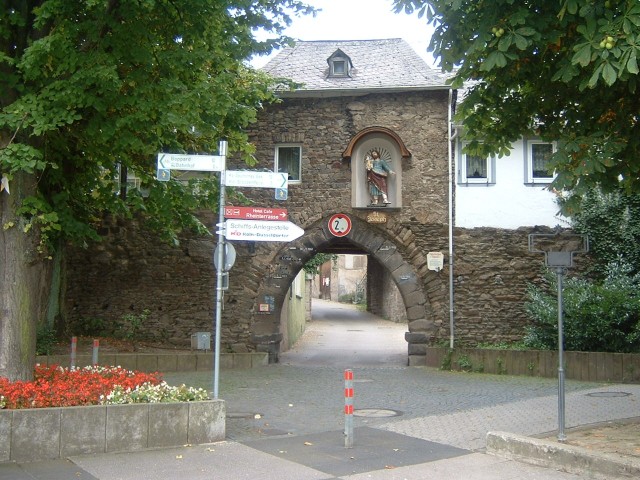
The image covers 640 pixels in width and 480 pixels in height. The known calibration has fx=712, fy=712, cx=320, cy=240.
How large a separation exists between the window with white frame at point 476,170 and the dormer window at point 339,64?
400cm

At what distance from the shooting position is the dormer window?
62.5ft

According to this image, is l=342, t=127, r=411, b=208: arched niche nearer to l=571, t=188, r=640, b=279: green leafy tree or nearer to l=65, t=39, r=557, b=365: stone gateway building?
l=65, t=39, r=557, b=365: stone gateway building

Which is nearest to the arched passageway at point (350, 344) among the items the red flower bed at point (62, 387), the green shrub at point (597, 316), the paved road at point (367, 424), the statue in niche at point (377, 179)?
the paved road at point (367, 424)

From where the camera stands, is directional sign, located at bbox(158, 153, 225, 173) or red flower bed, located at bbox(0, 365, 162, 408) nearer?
red flower bed, located at bbox(0, 365, 162, 408)

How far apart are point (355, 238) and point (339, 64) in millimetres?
4832

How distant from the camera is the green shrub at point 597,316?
15.1 m

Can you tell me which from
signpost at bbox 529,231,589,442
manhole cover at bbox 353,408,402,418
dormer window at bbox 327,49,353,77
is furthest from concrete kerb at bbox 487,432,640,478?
dormer window at bbox 327,49,353,77

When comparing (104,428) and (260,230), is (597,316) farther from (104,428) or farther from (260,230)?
(104,428)

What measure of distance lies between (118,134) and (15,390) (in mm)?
3820

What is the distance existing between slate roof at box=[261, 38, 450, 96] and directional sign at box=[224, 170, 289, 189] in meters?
8.82

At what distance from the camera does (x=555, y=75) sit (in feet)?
24.1

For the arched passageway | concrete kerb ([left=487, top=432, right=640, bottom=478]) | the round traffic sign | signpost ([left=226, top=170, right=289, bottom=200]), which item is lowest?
the arched passageway

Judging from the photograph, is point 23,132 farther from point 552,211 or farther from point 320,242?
point 552,211

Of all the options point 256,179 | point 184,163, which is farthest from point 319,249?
point 184,163
